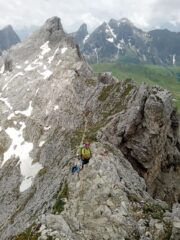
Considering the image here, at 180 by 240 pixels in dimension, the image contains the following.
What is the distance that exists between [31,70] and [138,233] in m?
92.6

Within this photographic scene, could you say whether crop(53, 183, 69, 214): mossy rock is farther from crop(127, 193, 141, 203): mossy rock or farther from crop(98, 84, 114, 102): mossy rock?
crop(98, 84, 114, 102): mossy rock

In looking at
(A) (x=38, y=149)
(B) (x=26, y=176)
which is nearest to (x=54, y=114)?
(A) (x=38, y=149)

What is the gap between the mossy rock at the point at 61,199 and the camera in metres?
39.0

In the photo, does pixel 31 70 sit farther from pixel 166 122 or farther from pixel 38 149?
pixel 166 122

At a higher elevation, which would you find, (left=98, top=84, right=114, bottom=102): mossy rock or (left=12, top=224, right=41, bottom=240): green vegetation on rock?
(left=98, top=84, right=114, bottom=102): mossy rock

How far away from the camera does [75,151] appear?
57188mm

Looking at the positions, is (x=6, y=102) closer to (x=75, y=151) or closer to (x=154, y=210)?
(x=75, y=151)

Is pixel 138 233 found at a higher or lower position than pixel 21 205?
higher

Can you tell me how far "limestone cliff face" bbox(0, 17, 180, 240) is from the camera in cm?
3640

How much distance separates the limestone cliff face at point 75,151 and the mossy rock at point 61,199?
0.37ft

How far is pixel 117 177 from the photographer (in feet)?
146

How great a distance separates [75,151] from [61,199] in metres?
16.8

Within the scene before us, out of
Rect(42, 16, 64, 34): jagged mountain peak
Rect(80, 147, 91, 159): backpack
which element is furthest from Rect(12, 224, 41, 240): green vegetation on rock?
Rect(42, 16, 64, 34): jagged mountain peak

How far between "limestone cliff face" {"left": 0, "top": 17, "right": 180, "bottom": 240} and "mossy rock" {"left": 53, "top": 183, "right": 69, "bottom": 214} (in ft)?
0.37
